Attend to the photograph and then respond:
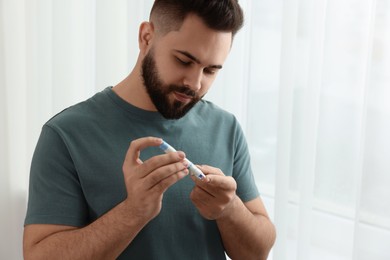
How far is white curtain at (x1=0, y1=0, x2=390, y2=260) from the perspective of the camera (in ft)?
4.38

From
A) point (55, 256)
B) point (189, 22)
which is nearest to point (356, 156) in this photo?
point (189, 22)

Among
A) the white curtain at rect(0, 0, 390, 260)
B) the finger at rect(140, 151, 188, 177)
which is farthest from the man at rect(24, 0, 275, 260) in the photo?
the white curtain at rect(0, 0, 390, 260)

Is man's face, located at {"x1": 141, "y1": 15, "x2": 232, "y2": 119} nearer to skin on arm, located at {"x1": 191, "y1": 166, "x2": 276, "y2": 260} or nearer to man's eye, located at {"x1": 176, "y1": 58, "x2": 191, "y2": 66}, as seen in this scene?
man's eye, located at {"x1": 176, "y1": 58, "x2": 191, "y2": 66}

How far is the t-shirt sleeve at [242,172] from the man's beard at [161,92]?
21 cm

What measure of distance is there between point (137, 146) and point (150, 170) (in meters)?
0.05

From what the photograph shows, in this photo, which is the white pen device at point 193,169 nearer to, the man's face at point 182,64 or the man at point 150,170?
the man at point 150,170

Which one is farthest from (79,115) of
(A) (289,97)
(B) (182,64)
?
(A) (289,97)

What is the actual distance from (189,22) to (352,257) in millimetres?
773

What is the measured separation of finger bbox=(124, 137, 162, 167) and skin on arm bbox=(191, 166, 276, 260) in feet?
0.42

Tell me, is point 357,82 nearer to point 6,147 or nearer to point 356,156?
point 356,156

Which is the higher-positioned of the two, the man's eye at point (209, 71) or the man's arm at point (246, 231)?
the man's eye at point (209, 71)

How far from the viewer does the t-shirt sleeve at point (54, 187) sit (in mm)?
1078

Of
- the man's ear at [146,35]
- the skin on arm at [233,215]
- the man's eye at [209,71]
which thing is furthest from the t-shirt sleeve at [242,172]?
the man's ear at [146,35]

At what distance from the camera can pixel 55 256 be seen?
1030mm
